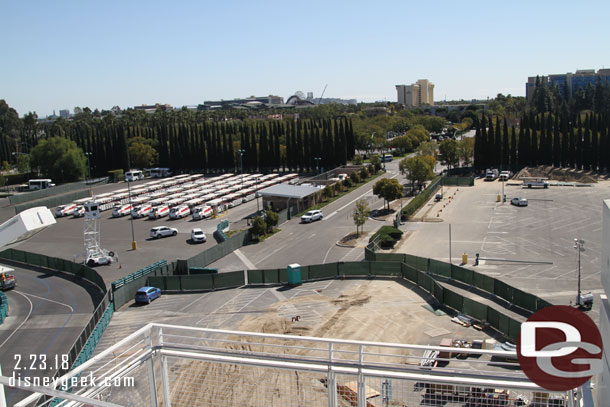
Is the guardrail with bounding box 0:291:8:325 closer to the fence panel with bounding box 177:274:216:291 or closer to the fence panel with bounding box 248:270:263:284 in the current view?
the fence panel with bounding box 177:274:216:291

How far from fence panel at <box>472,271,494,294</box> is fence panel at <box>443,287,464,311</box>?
9.23 ft

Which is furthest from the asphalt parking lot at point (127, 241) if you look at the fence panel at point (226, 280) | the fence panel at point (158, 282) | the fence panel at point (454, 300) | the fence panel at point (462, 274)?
the fence panel at point (454, 300)

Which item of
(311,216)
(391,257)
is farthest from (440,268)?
(311,216)

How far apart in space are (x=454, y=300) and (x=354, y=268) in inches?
254

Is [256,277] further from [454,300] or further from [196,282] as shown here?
[454,300]

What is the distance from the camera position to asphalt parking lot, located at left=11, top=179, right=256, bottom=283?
30862 millimetres

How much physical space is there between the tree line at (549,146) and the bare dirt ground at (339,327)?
4583cm

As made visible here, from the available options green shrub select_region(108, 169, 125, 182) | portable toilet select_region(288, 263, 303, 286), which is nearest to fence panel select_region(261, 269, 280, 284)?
portable toilet select_region(288, 263, 303, 286)

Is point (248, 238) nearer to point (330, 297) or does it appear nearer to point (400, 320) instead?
point (330, 297)

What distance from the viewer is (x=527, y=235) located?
33.0m

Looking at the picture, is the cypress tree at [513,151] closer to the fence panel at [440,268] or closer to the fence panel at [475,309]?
the fence panel at [440,268]

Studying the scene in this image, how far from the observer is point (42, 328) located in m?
21.5

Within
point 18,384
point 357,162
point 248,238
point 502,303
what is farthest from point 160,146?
point 18,384

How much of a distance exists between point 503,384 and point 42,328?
71.3 ft
